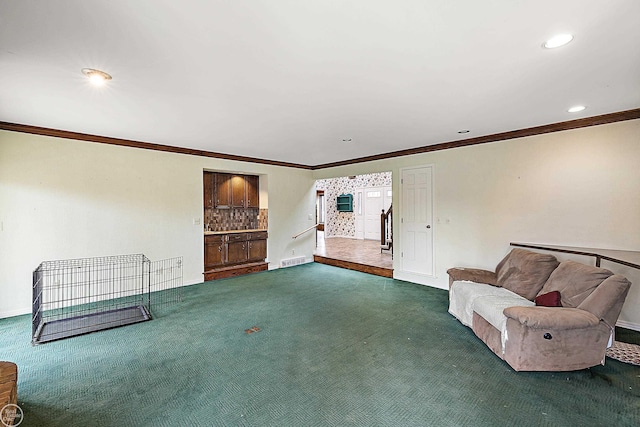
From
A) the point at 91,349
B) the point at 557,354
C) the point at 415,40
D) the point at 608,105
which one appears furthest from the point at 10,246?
the point at 608,105

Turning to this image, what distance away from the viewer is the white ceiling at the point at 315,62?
166cm

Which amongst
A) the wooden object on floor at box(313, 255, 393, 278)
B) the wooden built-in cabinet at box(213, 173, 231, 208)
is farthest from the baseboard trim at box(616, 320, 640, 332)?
the wooden built-in cabinet at box(213, 173, 231, 208)

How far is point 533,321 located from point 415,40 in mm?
2478

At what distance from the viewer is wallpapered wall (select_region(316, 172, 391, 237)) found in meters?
11.7

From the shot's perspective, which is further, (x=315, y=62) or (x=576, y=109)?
(x=576, y=109)

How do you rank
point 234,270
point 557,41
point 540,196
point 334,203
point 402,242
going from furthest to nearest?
point 334,203, point 234,270, point 402,242, point 540,196, point 557,41

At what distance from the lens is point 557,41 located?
195cm

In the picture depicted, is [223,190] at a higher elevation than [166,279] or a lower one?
higher

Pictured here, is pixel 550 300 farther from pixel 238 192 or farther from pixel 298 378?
pixel 238 192

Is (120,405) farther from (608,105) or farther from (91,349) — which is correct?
(608,105)

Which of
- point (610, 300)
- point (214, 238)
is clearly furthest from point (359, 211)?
point (610, 300)

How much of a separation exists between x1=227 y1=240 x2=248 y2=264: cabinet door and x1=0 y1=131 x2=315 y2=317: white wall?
670 mm

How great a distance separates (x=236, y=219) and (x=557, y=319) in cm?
612

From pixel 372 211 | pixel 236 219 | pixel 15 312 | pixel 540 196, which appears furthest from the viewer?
pixel 372 211
